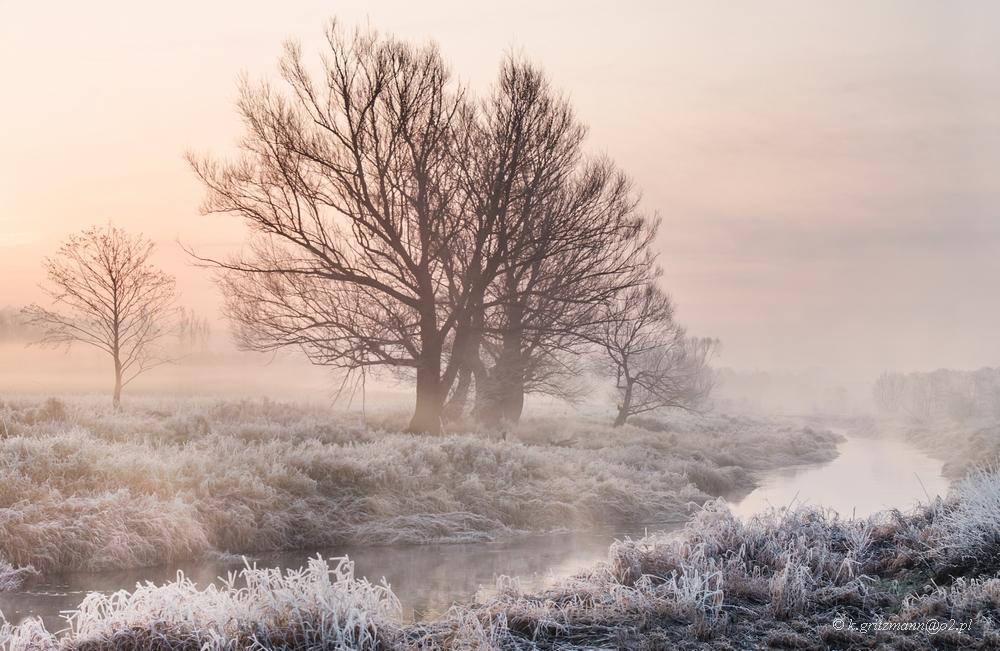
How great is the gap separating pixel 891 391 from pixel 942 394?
1335 centimetres

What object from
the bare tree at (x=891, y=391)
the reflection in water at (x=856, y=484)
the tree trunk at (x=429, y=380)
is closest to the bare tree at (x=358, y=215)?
the tree trunk at (x=429, y=380)

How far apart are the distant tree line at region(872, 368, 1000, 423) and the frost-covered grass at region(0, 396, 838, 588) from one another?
40.1 m

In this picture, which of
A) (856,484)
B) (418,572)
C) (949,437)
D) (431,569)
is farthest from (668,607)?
(949,437)

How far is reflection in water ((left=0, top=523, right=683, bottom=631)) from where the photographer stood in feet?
21.5

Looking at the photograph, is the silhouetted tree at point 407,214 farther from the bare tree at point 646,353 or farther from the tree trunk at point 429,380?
the bare tree at point 646,353

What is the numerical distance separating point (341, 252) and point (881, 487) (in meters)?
14.9

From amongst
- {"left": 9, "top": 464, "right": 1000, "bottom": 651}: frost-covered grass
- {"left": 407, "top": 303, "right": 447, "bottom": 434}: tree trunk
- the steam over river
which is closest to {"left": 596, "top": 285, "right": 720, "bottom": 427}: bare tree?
{"left": 407, "top": 303, "right": 447, "bottom": 434}: tree trunk

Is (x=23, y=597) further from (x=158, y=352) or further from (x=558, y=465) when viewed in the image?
(x=158, y=352)

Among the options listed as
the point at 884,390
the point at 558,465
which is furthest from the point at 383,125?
the point at 884,390

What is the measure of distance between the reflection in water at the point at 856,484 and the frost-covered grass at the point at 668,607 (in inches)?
196

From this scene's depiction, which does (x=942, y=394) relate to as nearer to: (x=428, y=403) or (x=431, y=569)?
(x=428, y=403)

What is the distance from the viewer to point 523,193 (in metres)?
16.2

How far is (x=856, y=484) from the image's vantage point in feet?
62.8

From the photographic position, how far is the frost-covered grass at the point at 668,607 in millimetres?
3945
